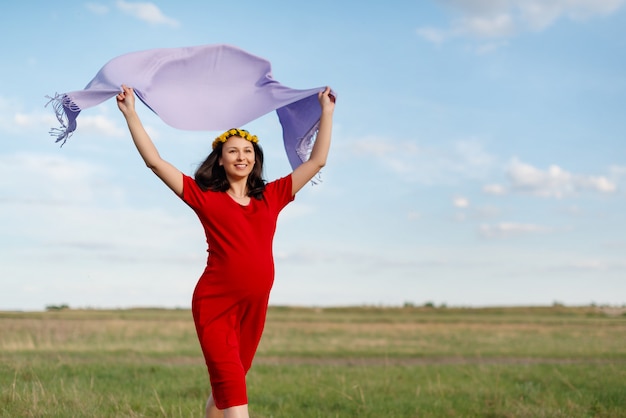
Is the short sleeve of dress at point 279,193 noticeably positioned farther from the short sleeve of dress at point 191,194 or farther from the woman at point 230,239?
the short sleeve of dress at point 191,194

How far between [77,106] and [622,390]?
931 centimetres

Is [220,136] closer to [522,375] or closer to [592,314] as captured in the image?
[522,375]

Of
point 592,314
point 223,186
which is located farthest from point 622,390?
point 592,314

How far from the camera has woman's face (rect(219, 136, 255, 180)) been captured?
5230 millimetres

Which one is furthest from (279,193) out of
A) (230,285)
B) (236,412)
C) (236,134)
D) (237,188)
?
(236,412)

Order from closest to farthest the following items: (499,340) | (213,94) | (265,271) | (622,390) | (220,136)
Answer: (265,271), (220,136), (213,94), (622,390), (499,340)

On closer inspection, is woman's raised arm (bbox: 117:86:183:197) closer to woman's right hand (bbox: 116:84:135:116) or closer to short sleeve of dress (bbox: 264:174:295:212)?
woman's right hand (bbox: 116:84:135:116)

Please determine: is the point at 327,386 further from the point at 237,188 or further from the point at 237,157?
the point at 237,157

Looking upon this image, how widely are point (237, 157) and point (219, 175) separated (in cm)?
22

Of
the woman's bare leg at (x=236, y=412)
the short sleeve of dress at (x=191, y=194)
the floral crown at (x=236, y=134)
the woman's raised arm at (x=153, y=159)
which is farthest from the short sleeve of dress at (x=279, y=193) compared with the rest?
the woman's bare leg at (x=236, y=412)

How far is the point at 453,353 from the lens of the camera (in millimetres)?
23516

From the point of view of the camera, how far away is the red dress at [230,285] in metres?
4.88

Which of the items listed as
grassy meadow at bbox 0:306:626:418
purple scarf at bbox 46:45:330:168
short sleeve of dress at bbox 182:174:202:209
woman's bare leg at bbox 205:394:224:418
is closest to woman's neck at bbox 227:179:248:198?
short sleeve of dress at bbox 182:174:202:209

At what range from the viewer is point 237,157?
5.23 metres
